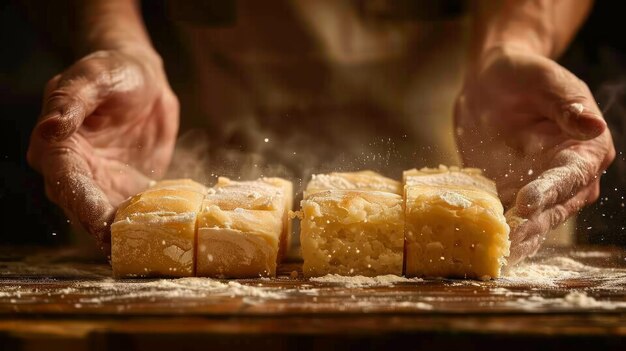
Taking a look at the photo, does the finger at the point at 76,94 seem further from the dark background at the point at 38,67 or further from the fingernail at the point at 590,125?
the fingernail at the point at 590,125

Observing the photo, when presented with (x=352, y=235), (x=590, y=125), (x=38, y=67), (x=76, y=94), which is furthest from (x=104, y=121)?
(x=590, y=125)

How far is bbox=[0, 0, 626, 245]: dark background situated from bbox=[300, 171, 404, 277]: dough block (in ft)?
3.90

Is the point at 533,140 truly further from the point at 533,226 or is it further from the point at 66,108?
the point at 66,108

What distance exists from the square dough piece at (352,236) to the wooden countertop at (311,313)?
8 cm

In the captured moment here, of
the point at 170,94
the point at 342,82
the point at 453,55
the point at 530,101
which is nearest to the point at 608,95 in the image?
the point at 530,101

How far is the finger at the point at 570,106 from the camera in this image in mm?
2141

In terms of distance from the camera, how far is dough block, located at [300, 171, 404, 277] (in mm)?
1939

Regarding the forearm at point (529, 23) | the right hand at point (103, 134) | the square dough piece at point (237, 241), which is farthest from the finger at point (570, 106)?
the right hand at point (103, 134)

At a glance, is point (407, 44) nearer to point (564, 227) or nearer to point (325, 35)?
point (325, 35)

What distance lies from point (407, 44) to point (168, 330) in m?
1.89

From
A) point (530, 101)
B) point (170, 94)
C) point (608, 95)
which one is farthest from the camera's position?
point (170, 94)

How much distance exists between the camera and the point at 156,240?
6.38 feet

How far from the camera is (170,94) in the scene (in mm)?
2895

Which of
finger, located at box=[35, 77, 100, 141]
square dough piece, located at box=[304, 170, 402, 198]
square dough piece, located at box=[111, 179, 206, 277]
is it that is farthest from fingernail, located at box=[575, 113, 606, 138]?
finger, located at box=[35, 77, 100, 141]
